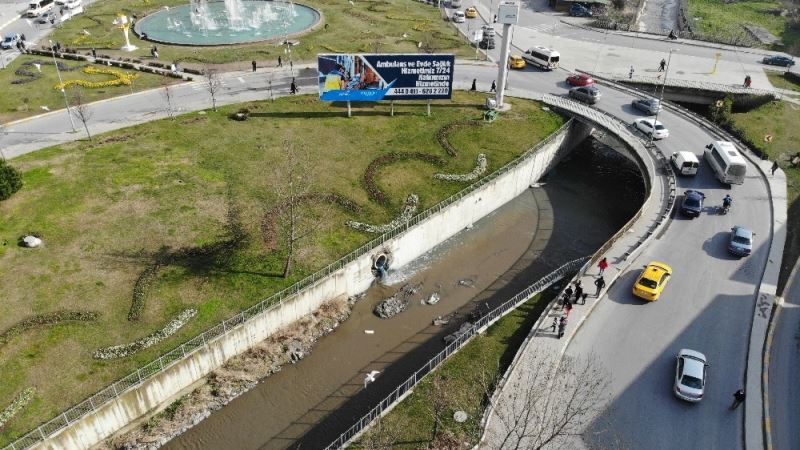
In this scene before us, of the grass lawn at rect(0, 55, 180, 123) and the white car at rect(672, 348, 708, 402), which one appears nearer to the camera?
the white car at rect(672, 348, 708, 402)

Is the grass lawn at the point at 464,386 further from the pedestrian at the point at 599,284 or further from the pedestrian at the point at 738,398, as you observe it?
the pedestrian at the point at 738,398

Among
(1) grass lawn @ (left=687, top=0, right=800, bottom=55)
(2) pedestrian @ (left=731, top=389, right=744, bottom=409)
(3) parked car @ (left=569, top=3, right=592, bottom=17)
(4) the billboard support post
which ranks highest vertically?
(4) the billboard support post

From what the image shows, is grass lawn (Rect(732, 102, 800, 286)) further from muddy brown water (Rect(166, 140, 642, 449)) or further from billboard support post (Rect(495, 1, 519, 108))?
billboard support post (Rect(495, 1, 519, 108))

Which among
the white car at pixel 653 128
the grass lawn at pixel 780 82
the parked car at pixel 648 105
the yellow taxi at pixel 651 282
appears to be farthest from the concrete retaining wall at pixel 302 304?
the grass lawn at pixel 780 82

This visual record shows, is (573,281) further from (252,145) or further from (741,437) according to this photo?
(252,145)

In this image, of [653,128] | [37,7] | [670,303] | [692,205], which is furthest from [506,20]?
[37,7]

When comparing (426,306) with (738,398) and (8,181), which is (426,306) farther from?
(8,181)

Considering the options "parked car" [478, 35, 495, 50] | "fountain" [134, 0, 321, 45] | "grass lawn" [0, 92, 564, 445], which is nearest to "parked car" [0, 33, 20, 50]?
"fountain" [134, 0, 321, 45]
